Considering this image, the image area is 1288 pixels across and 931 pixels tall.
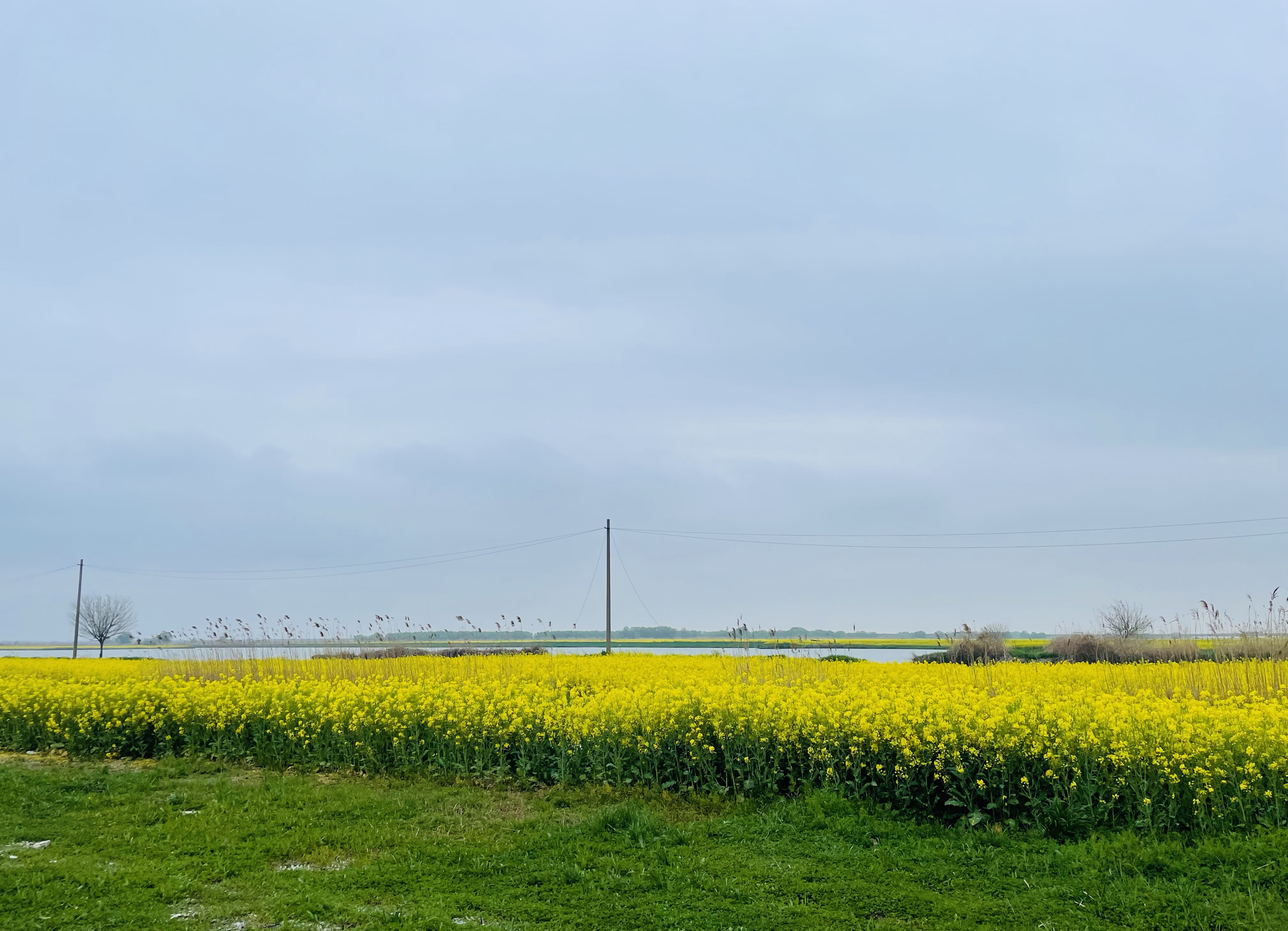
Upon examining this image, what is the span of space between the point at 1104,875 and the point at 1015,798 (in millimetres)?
1338

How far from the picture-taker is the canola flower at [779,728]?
25.7 feet

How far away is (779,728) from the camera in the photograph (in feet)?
31.2

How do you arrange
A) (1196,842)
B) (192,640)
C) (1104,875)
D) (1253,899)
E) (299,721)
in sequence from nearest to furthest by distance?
(1253,899) → (1104,875) → (1196,842) → (299,721) → (192,640)

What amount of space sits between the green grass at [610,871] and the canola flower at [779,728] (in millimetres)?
552

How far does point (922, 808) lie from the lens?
27.7ft

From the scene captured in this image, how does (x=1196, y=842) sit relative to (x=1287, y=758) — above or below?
below

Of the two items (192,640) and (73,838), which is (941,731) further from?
(192,640)

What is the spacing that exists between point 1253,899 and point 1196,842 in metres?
1.08

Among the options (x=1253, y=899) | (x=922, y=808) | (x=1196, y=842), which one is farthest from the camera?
(x=922, y=808)

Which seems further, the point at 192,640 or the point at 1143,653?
the point at 1143,653

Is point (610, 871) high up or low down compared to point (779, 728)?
down

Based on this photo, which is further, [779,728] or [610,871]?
[779,728]

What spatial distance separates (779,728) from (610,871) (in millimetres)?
3042

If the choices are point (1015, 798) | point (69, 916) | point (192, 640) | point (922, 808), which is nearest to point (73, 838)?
point (69, 916)
